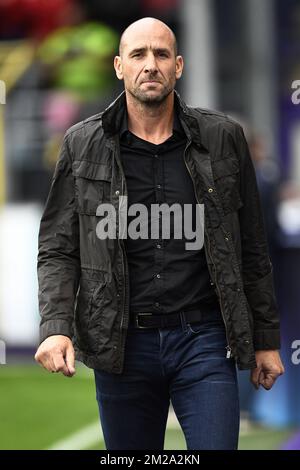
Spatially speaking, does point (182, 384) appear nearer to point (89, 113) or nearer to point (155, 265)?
point (155, 265)

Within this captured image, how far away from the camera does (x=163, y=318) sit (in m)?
4.49

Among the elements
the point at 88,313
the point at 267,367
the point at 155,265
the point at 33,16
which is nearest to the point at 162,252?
the point at 155,265

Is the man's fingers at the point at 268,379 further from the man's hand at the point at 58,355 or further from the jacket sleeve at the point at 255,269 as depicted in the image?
the man's hand at the point at 58,355

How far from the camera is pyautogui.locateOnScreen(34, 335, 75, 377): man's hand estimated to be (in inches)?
175

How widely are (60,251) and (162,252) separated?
40 centimetres

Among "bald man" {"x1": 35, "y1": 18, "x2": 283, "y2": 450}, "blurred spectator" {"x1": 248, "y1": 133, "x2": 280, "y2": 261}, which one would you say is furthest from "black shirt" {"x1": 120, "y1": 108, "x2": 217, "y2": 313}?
"blurred spectator" {"x1": 248, "y1": 133, "x2": 280, "y2": 261}

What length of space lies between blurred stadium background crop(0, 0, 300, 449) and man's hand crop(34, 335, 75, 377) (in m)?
3.52

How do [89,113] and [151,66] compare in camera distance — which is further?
[89,113]

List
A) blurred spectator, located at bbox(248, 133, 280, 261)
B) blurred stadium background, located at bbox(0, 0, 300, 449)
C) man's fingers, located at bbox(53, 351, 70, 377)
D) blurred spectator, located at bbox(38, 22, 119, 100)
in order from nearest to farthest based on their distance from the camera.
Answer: man's fingers, located at bbox(53, 351, 70, 377) → blurred spectator, located at bbox(248, 133, 280, 261) → blurred stadium background, located at bbox(0, 0, 300, 449) → blurred spectator, located at bbox(38, 22, 119, 100)

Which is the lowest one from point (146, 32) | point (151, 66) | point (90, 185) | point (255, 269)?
point (255, 269)

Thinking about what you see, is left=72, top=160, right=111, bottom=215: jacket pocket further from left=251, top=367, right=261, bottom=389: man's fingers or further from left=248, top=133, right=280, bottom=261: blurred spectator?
left=248, top=133, right=280, bottom=261: blurred spectator

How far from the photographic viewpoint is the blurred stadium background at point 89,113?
8.89m

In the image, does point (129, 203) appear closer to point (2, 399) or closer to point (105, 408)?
point (105, 408)

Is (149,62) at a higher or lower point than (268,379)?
higher
